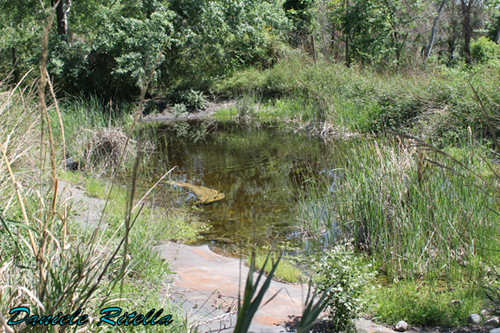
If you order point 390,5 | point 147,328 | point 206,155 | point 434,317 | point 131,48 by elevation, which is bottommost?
point 206,155

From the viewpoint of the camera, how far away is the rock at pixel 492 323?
236 cm

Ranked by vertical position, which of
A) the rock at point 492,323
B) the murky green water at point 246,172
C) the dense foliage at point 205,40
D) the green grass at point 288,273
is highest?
the dense foliage at point 205,40

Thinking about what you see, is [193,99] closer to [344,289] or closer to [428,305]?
[428,305]

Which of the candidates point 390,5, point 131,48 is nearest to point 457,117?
point 390,5

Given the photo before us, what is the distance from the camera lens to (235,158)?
966cm

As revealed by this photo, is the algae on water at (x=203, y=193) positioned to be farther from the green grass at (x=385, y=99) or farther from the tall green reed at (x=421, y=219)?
the green grass at (x=385, y=99)

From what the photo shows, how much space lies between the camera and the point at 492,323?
7.86 ft

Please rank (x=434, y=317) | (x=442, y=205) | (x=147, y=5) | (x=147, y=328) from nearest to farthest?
1. (x=147, y=328)
2. (x=434, y=317)
3. (x=442, y=205)
4. (x=147, y=5)

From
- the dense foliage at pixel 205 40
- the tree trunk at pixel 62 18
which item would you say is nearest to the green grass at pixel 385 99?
the dense foliage at pixel 205 40

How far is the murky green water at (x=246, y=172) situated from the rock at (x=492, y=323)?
4.39 ft

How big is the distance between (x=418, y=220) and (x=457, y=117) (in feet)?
18.2

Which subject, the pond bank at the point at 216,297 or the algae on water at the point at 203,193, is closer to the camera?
the pond bank at the point at 216,297

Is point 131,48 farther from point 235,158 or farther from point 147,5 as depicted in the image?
point 235,158

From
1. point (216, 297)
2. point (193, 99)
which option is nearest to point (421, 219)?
point (216, 297)
